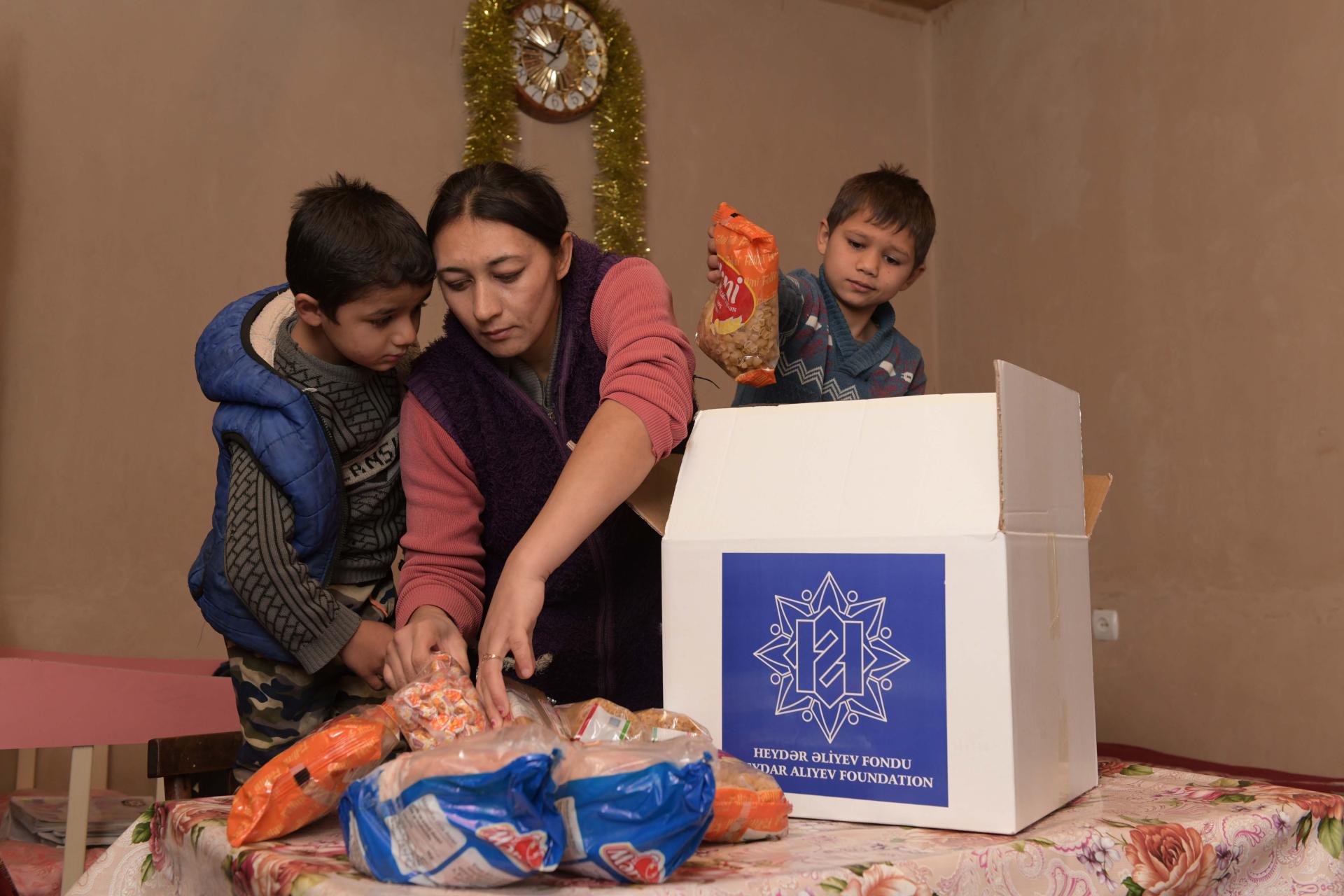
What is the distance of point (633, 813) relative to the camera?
1.80 feet

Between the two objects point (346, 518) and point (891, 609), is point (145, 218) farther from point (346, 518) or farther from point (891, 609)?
point (891, 609)

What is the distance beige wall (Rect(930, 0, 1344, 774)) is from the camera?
2.79m

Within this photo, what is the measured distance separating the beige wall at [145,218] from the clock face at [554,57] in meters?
0.07

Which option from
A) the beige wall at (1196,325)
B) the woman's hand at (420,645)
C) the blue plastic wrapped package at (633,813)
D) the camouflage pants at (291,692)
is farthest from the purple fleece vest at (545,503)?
the beige wall at (1196,325)

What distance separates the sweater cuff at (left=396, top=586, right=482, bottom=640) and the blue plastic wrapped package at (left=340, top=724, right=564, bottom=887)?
1.46ft

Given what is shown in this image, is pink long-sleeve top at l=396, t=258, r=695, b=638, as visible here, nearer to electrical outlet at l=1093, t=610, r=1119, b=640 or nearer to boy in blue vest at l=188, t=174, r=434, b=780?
boy in blue vest at l=188, t=174, r=434, b=780

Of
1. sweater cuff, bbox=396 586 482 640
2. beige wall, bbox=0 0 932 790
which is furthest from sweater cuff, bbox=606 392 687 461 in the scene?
beige wall, bbox=0 0 932 790

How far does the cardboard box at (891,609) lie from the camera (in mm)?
705

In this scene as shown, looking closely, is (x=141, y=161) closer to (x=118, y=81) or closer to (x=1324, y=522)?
(x=118, y=81)

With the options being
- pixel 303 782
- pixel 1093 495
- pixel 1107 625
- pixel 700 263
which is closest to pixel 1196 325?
pixel 1107 625

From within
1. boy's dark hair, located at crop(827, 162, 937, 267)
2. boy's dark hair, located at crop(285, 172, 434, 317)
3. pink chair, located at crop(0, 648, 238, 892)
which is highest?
boy's dark hair, located at crop(827, 162, 937, 267)

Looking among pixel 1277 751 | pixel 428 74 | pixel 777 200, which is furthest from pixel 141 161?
pixel 1277 751

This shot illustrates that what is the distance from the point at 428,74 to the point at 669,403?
8.80 feet

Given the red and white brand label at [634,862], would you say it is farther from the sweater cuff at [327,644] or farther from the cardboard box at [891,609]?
the sweater cuff at [327,644]
